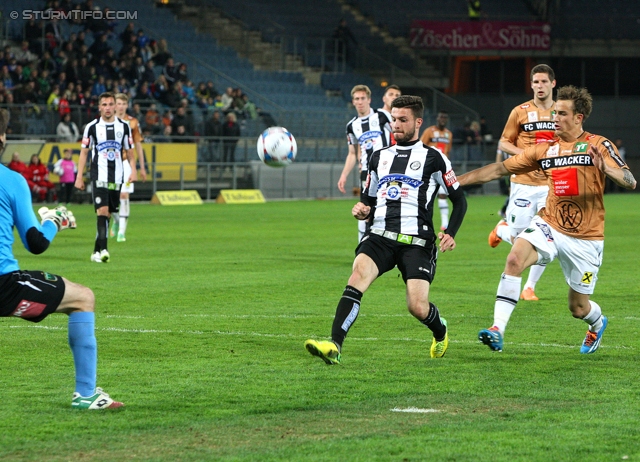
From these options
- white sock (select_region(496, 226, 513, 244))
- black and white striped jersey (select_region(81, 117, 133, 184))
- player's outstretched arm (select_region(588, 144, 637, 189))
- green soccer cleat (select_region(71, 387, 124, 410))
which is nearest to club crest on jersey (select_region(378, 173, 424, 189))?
player's outstretched arm (select_region(588, 144, 637, 189))

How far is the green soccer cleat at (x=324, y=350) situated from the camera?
7.69m

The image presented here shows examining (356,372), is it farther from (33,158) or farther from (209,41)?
(209,41)

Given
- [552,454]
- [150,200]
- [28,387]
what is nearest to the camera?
[552,454]

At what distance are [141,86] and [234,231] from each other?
49.1 ft

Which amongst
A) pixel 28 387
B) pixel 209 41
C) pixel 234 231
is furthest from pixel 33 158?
pixel 28 387

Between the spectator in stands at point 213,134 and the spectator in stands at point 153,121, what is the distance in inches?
76.6

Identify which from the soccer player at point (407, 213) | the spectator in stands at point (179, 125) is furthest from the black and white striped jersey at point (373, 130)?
the spectator in stands at point (179, 125)

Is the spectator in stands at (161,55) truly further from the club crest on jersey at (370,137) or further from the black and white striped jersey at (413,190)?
the black and white striped jersey at (413,190)

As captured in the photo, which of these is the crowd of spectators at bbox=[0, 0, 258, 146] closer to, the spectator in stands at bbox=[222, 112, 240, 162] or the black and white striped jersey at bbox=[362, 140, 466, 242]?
the spectator in stands at bbox=[222, 112, 240, 162]

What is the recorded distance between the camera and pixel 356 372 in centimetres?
780

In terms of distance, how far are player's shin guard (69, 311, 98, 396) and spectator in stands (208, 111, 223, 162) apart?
31117mm

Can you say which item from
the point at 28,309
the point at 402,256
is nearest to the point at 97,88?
the point at 402,256

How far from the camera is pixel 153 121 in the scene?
35969 mm

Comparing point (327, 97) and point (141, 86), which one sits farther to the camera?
point (327, 97)
